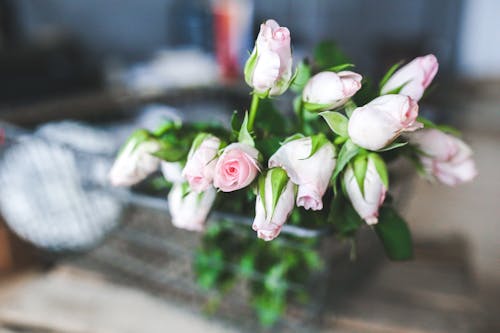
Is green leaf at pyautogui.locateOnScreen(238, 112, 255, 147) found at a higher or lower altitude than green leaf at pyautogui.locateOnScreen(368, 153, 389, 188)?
higher

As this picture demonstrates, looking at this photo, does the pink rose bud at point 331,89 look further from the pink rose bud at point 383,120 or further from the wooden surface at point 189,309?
the wooden surface at point 189,309

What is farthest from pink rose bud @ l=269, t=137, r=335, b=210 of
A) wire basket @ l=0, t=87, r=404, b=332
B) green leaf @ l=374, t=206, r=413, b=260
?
wire basket @ l=0, t=87, r=404, b=332

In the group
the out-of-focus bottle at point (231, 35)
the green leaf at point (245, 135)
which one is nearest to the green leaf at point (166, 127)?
the green leaf at point (245, 135)

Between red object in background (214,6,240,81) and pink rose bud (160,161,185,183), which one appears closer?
pink rose bud (160,161,185,183)

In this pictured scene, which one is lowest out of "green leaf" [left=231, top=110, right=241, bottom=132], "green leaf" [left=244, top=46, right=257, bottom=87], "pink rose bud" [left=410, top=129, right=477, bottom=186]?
"pink rose bud" [left=410, top=129, right=477, bottom=186]

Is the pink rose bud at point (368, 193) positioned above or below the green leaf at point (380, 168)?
below

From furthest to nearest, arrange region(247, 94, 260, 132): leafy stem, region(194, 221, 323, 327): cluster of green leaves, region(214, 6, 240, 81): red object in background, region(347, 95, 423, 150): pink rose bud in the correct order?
region(214, 6, 240, 81): red object in background < region(194, 221, 323, 327): cluster of green leaves < region(247, 94, 260, 132): leafy stem < region(347, 95, 423, 150): pink rose bud

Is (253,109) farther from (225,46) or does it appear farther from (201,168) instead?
(225,46)

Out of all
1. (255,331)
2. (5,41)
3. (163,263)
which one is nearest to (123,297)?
(163,263)

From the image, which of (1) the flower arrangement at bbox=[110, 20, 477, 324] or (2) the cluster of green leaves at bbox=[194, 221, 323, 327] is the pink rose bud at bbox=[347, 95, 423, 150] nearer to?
(1) the flower arrangement at bbox=[110, 20, 477, 324]
